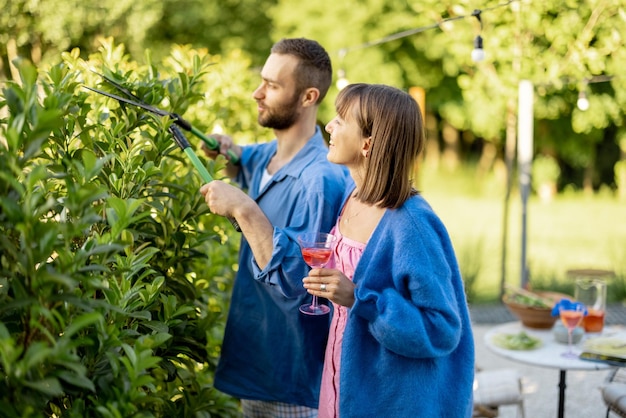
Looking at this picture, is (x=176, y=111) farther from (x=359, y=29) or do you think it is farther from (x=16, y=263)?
(x=359, y=29)

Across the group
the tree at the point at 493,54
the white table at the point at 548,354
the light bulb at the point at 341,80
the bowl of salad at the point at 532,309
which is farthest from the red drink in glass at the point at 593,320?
the light bulb at the point at 341,80

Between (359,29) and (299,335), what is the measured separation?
11.3 m

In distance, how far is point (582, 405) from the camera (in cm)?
534

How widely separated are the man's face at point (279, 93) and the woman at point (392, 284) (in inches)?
22.7

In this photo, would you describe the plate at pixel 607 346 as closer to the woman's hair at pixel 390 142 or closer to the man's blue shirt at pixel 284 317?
the man's blue shirt at pixel 284 317

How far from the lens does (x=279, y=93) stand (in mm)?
3006

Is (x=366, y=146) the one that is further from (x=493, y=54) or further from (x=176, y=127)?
(x=493, y=54)

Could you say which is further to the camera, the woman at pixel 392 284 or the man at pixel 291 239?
the man at pixel 291 239

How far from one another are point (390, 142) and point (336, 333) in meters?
0.70

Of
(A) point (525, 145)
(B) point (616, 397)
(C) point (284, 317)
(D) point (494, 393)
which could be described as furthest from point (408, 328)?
(A) point (525, 145)

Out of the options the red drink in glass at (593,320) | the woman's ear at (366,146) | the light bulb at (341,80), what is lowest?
the red drink in glass at (593,320)

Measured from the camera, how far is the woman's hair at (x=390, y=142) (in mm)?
2318

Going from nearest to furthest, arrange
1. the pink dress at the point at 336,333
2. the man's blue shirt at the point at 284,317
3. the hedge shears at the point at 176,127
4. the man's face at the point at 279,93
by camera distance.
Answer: the pink dress at the point at 336,333 < the hedge shears at the point at 176,127 < the man's blue shirt at the point at 284,317 < the man's face at the point at 279,93

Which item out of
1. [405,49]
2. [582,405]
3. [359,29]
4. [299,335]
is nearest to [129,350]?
[299,335]
